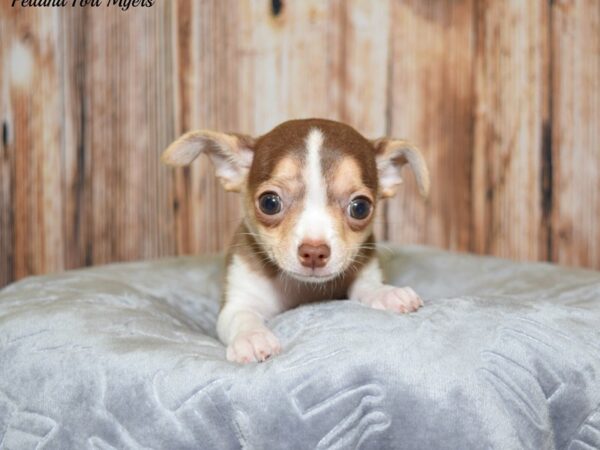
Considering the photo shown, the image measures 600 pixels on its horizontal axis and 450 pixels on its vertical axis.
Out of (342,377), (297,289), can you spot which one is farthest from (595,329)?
(297,289)

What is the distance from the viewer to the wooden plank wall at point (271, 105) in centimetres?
350

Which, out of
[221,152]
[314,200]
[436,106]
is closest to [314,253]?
[314,200]

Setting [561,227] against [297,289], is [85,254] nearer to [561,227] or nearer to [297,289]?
[297,289]

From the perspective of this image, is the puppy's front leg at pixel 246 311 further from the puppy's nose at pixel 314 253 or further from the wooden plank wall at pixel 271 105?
the wooden plank wall at pixel 271 105

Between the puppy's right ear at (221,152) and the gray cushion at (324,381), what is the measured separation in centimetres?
63

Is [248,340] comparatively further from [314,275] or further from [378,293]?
→ [378,293]

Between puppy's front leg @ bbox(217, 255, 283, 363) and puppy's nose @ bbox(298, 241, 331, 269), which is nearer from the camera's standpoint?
puppy's front leg @ bbox(217, 255, 283, 363)

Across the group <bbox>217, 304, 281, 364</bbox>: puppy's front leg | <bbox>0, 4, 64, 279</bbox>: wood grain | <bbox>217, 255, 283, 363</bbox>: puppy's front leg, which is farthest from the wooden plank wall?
<bbox>217, 304, 281, 364</bbox>: puppy's front leg

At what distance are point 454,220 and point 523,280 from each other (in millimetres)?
860

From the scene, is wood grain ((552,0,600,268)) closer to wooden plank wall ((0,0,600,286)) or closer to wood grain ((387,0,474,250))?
wooden plank wall ((0,0,600,286))

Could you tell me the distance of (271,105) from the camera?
358cm

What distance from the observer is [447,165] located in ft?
11.9

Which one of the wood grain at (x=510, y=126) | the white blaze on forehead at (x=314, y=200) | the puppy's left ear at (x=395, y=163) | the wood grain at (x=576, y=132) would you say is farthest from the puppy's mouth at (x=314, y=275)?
the wood grain at (x=576, y=132)

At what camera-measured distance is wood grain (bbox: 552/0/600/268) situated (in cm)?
348
